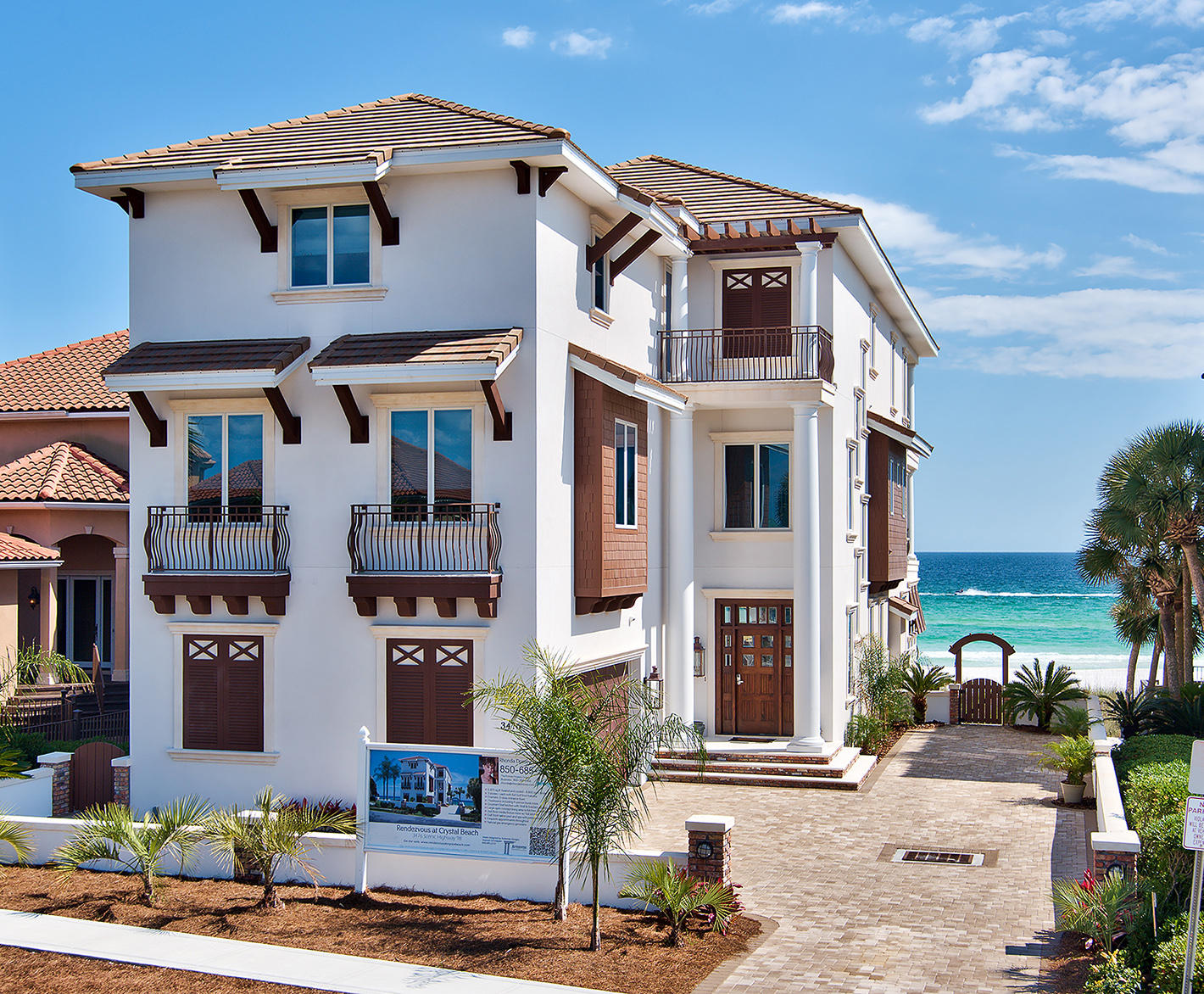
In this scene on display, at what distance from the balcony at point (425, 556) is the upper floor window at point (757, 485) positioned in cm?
809

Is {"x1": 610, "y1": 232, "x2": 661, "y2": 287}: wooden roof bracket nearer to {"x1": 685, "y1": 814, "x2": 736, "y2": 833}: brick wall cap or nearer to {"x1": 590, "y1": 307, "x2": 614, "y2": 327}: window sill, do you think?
{"x1": 590, "y1": 307, "x2": 614, "y2": 327}: window sill

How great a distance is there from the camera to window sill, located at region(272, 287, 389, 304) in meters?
17.3

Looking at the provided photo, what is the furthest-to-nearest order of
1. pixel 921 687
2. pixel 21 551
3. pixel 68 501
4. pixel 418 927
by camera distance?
pixel 921 687
pixel 68 501
pixel 21 551
pixel 418 927

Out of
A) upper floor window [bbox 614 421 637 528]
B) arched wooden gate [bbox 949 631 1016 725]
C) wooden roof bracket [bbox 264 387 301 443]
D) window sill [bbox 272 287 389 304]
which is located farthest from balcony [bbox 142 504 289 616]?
arched wooden gate [bbox 949 631 1016 725]

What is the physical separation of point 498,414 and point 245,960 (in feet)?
24.7

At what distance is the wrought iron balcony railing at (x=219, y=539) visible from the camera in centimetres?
1747

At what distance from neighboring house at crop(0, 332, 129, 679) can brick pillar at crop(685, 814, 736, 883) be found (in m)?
14.9

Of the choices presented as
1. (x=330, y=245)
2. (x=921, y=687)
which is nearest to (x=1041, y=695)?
(x=921, y=687)

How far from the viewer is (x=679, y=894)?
12.5 meters

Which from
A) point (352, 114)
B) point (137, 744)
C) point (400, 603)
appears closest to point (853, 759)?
point (400, 603)

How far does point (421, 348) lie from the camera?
1641cm

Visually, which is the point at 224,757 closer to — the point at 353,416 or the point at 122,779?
the point at 122,779

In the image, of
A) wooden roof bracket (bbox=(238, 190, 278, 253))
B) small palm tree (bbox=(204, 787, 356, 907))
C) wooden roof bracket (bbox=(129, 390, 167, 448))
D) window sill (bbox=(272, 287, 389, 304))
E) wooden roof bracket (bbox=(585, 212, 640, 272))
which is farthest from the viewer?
wooden roof bracket (bbox=(585, 212, 640, 272))

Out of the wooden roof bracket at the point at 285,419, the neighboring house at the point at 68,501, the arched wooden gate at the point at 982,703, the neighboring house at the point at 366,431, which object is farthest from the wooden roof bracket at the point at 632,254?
the arched wooden gate at the point at 982,703
